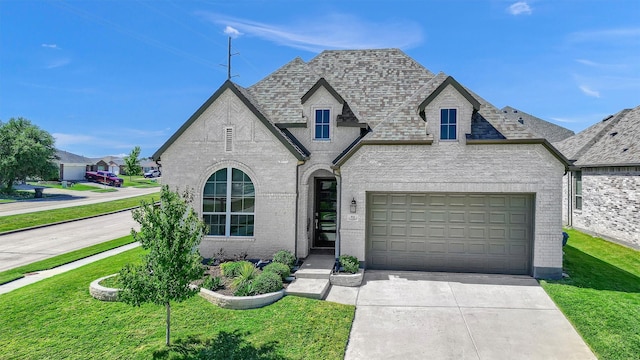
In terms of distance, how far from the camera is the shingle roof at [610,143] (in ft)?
54.9

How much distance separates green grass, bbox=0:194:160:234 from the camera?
22.7m

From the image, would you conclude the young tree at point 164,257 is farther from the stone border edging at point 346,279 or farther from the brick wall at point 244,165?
the brick wall at point 244,165

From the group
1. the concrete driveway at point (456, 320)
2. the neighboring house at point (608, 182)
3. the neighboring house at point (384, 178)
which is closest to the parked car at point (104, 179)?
the neighboring house at point (384, 178)

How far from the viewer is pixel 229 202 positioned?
Result: 1298 cm

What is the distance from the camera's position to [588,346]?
286 inches

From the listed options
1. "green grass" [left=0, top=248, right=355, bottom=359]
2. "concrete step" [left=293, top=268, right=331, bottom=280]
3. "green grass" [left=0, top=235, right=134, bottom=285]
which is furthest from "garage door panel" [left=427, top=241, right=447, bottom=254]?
"green grass" [left=0, top=235, right=134, bottom=285]

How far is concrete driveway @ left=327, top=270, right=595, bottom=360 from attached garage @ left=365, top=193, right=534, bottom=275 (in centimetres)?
62

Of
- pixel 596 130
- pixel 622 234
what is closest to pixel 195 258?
pixel 622 234

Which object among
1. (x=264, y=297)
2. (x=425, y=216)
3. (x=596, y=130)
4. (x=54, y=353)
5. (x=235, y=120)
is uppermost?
(x=596, y=130)

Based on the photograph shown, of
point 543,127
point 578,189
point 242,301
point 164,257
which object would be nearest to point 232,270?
point 242,301

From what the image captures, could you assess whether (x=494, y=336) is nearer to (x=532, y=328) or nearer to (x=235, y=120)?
(x=532, y=328)

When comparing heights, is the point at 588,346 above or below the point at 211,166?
below

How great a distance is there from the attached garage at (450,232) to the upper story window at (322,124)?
127 inches

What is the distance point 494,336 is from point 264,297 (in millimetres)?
5891
